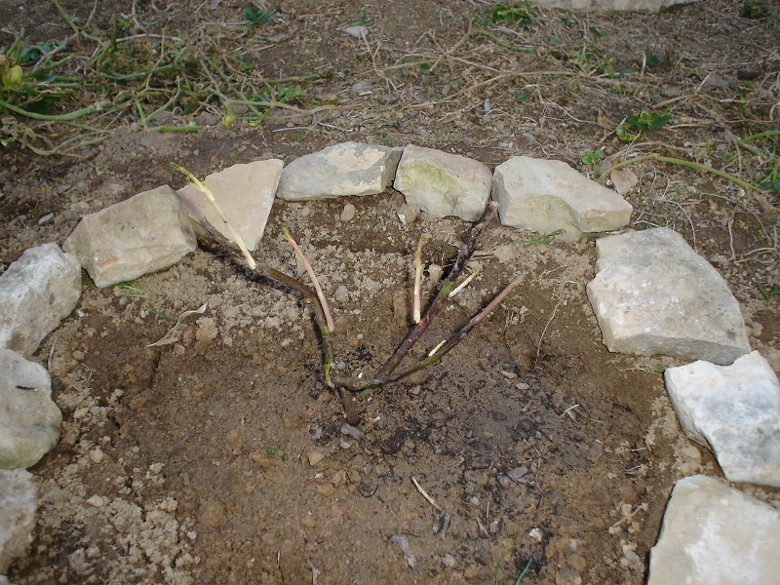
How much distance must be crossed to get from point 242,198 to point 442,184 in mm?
740

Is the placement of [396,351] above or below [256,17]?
below

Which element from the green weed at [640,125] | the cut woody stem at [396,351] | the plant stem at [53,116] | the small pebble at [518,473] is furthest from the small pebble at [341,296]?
the plant stem at [53,116]

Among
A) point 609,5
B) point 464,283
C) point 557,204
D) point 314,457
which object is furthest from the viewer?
point 609,5

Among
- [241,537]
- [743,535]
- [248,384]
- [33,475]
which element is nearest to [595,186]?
[743,535]

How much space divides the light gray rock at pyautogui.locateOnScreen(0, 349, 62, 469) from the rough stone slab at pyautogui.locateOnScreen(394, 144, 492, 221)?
Answer: 1382 millimetres

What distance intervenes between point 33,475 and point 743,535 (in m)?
1.85

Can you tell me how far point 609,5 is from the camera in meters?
3.63

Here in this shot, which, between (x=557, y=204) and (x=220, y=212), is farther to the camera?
(x=557, y=204)

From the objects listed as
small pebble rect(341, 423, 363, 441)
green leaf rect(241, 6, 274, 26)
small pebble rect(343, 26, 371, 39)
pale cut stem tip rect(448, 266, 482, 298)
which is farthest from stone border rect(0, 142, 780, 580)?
green leaf rect(241, 6, 274, 26)

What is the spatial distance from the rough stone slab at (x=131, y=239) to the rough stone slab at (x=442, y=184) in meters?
0.84

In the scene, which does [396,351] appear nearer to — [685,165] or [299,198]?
[299,198]

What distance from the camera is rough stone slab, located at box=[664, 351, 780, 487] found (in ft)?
5.91

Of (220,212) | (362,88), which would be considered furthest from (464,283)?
(362,88)

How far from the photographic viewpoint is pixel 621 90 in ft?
9.95
